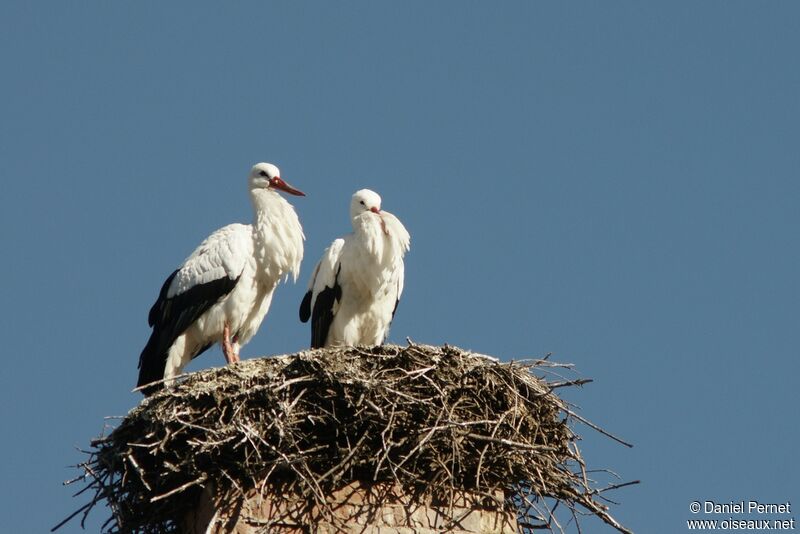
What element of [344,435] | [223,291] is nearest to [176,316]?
[223,291]

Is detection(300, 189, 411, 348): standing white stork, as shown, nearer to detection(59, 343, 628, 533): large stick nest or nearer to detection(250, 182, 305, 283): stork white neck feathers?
detection(250, 182, 305, 283): stork white neck feathers

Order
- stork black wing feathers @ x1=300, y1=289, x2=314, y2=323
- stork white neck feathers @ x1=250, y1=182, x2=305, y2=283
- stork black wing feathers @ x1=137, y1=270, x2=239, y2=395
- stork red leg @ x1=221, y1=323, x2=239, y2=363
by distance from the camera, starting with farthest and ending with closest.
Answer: stork black wing feathers @ x1=300, y1=289, x2=314, y2=323, stork white neck feathers @ x1=250, y1=182, x2=305, y2=283, stork red leg @ x1=221, y1=323, x2=239, y2=363, stork black wing feathers @ x1=137, y1=270, x2=239, y2=395

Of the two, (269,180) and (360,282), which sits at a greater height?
(269,180)

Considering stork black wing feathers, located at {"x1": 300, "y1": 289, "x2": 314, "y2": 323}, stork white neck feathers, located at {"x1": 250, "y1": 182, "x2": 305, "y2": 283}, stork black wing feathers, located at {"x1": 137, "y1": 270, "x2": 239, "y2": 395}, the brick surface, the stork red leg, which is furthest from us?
stork black wing feathers, located at {"x1": 300, "y1": 289, "x2": 314, "y2": 323}

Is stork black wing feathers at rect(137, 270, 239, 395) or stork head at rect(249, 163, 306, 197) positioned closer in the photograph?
stork black wing feathers at rect(137, 270, 239, 395)

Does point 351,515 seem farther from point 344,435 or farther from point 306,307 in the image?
point 306,307

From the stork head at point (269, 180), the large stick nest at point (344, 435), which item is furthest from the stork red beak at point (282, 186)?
the large stick nest at point (344, 435)

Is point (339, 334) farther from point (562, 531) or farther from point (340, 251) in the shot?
point (562, 531)

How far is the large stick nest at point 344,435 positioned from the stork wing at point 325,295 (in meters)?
2.52

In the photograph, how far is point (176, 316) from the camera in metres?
10.4

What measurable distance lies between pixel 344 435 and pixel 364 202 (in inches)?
131

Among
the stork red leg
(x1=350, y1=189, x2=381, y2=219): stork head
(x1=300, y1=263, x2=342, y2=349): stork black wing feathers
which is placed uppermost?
(x1=350, y1=189, x2=381, y2=219): stork head

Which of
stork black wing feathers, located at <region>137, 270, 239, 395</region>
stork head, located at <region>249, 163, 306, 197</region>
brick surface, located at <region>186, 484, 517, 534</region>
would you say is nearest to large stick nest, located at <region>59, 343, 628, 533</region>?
brick surface, located at <region>186, 484, 517, 534</region>

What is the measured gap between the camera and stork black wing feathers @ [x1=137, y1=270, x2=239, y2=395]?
10352 millimetres
